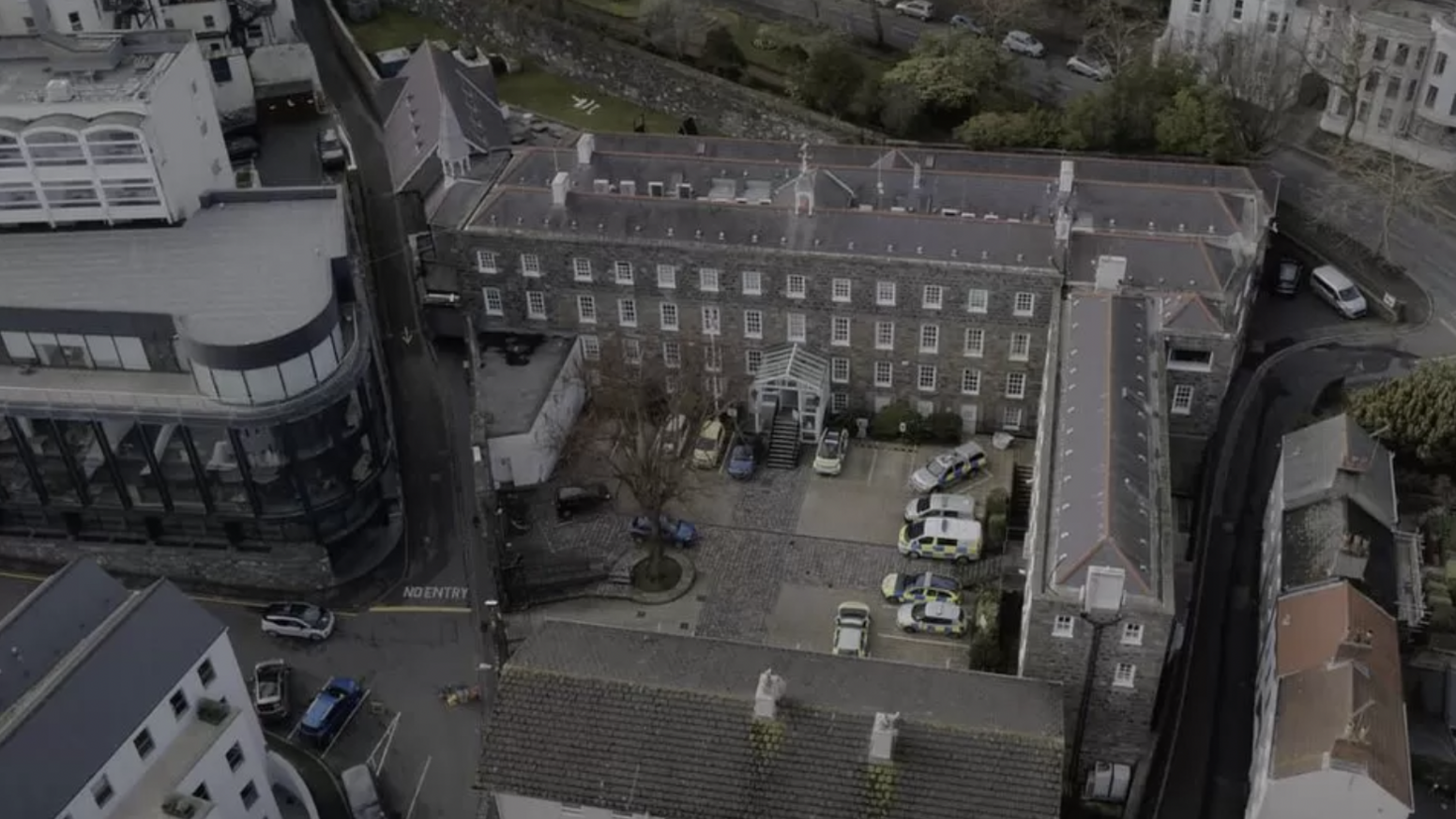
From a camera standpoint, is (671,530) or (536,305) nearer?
(671,530)

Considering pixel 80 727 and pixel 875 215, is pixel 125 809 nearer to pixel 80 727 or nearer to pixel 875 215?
pixel 80 727

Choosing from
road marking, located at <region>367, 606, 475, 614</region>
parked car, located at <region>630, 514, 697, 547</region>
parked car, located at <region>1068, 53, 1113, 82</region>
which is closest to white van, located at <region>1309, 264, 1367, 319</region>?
parked car, located at <region>1068, 53, 1113, 82</region>

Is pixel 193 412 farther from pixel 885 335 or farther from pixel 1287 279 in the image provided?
pixel 1287 279

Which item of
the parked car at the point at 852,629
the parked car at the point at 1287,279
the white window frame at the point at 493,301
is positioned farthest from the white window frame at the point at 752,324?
the parked car at the point at 1287,279

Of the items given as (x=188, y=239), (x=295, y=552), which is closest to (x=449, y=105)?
(x=188, y=239)

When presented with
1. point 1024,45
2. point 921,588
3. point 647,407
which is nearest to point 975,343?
point 921,588

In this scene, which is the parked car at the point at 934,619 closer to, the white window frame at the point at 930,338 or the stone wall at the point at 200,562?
the white window frame at the point at 930,338
